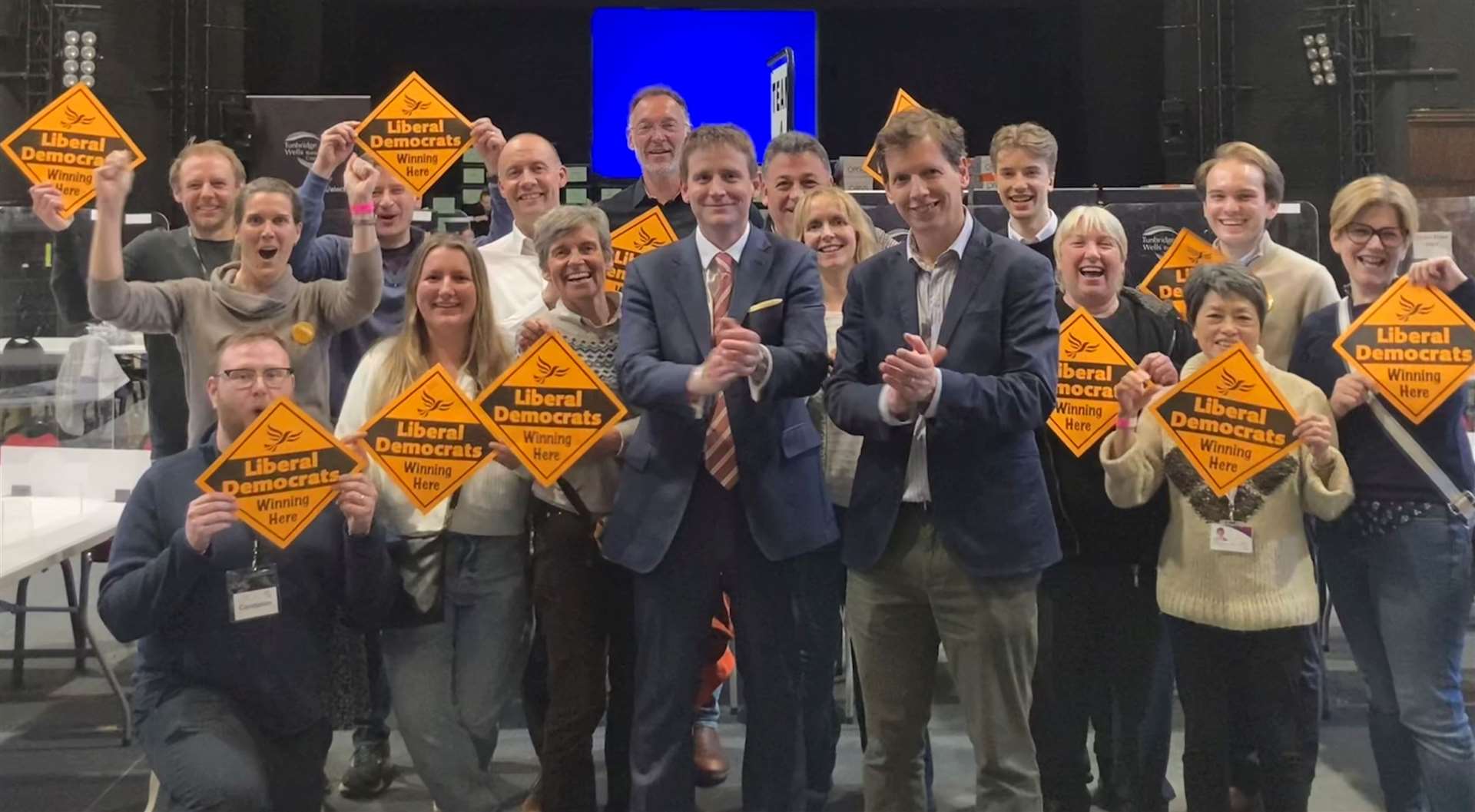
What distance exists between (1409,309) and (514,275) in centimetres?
226

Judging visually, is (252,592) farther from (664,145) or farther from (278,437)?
(664,145)

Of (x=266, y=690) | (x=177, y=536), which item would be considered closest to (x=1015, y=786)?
(x=266, y=690)

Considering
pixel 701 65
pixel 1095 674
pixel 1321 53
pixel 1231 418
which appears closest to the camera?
pixel 1231 418

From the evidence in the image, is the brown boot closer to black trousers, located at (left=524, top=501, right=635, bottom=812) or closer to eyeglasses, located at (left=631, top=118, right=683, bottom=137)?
black trousers, located at (left=524, top=501, right=635, bottom=812)

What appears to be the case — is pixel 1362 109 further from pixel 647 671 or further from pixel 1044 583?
pixel 647 671

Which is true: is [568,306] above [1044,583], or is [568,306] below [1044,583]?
above

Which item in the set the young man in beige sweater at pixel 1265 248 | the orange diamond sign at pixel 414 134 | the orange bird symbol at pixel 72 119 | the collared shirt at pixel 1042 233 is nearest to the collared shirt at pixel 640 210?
the orange diamond sign at pixel 414 134

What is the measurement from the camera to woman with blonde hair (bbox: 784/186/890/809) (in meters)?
3.27

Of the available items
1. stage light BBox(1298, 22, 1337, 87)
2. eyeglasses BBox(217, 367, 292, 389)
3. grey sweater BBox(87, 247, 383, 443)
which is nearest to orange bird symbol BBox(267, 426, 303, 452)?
eyeglasses BBox(217, 367, 292, 389)

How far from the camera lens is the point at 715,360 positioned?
8.52ft

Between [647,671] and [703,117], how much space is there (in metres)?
9.67

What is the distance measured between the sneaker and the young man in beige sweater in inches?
106

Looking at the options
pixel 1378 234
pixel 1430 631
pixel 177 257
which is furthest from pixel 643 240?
pixel 1430 631

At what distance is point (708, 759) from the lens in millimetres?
3891
